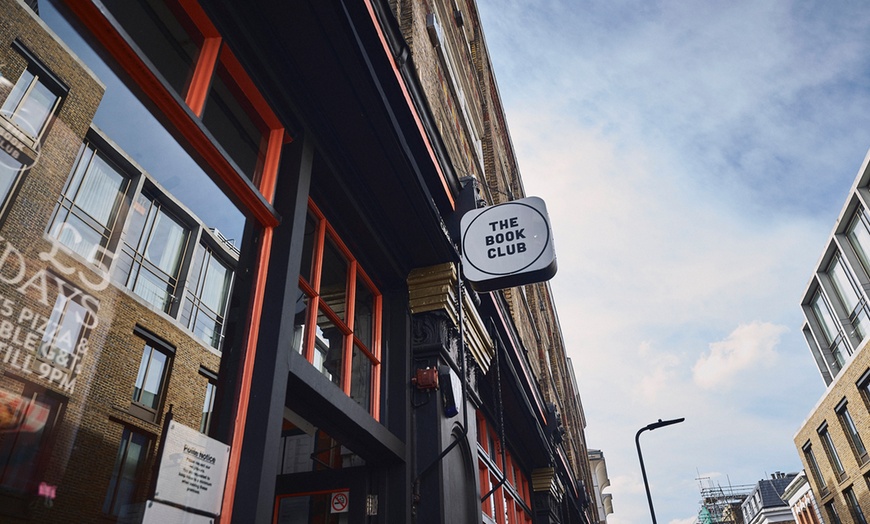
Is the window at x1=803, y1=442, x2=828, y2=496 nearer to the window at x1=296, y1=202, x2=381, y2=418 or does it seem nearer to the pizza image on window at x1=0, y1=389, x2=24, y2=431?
the window at x1=296, y1=202, x2=381, y2=418

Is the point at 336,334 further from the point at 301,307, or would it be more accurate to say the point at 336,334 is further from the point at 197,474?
the point at 197,474

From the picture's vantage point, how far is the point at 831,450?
33.1 metres

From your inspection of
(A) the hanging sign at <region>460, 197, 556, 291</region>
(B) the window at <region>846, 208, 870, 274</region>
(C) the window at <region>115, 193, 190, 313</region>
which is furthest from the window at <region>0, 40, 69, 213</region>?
(B) the window at <region>846, 208, 870, 274</region>

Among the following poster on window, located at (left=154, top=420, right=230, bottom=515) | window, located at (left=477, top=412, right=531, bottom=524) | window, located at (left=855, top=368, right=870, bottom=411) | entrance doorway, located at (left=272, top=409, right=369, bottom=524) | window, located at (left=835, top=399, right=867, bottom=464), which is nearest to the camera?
poster on window, located at (left=154, top=420, right=230, bottom=515)

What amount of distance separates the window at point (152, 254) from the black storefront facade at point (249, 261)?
0.03 ft

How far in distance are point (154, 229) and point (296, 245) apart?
1218 mm

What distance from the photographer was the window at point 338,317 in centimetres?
438

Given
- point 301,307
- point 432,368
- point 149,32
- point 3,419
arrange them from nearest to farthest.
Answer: point 3,419 → point 149,32 → point 301,307 → point 432,368

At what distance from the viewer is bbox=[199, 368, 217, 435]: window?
2889 mm

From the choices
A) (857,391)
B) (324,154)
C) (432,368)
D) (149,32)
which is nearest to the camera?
(149,32)

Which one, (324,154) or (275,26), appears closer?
(275,26)

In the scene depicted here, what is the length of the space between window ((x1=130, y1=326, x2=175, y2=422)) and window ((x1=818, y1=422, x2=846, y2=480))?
125 feet

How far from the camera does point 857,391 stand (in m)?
27.0

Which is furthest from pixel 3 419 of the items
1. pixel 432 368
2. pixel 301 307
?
pixel 432 368
